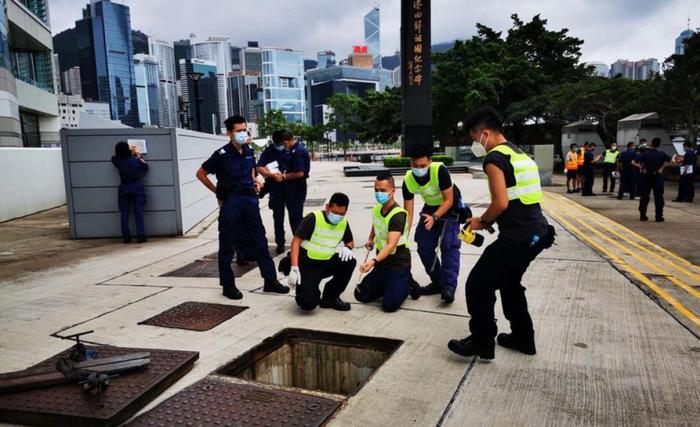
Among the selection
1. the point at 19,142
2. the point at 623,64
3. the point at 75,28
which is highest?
the point at 75,28

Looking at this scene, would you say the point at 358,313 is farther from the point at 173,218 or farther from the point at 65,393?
the point at 173,218

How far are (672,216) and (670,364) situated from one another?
8867 millimetres

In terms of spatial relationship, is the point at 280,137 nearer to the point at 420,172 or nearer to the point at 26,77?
the point at 420,172

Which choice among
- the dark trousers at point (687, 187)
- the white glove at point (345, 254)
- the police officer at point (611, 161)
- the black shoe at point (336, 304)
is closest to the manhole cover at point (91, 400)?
the black shoe at point (336, 304)

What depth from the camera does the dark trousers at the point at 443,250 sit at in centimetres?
514

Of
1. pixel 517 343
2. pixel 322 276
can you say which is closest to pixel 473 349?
pixel 517 343

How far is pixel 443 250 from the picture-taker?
5.20 m

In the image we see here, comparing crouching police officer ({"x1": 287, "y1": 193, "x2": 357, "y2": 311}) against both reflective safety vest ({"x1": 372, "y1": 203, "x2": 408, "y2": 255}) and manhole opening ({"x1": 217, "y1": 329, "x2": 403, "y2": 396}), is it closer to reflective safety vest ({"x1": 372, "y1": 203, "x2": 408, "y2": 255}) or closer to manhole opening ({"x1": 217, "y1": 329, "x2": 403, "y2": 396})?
reflective safety vest ({"x1": 372, "y1": 203, "x2": 408, "y2": 255})

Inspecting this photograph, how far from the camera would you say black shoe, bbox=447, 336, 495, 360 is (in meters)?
3.59

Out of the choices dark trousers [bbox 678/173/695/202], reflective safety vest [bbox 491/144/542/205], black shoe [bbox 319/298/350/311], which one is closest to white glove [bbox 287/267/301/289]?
black shoe [bbox 319/298/350/311]

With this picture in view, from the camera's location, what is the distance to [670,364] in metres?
3.53

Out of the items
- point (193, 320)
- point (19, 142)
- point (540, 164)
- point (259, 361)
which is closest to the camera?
point (259, 361)

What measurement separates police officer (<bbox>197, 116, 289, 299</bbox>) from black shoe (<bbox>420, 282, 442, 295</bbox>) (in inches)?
57.2

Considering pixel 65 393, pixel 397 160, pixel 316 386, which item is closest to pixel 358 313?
pixel 316 386
